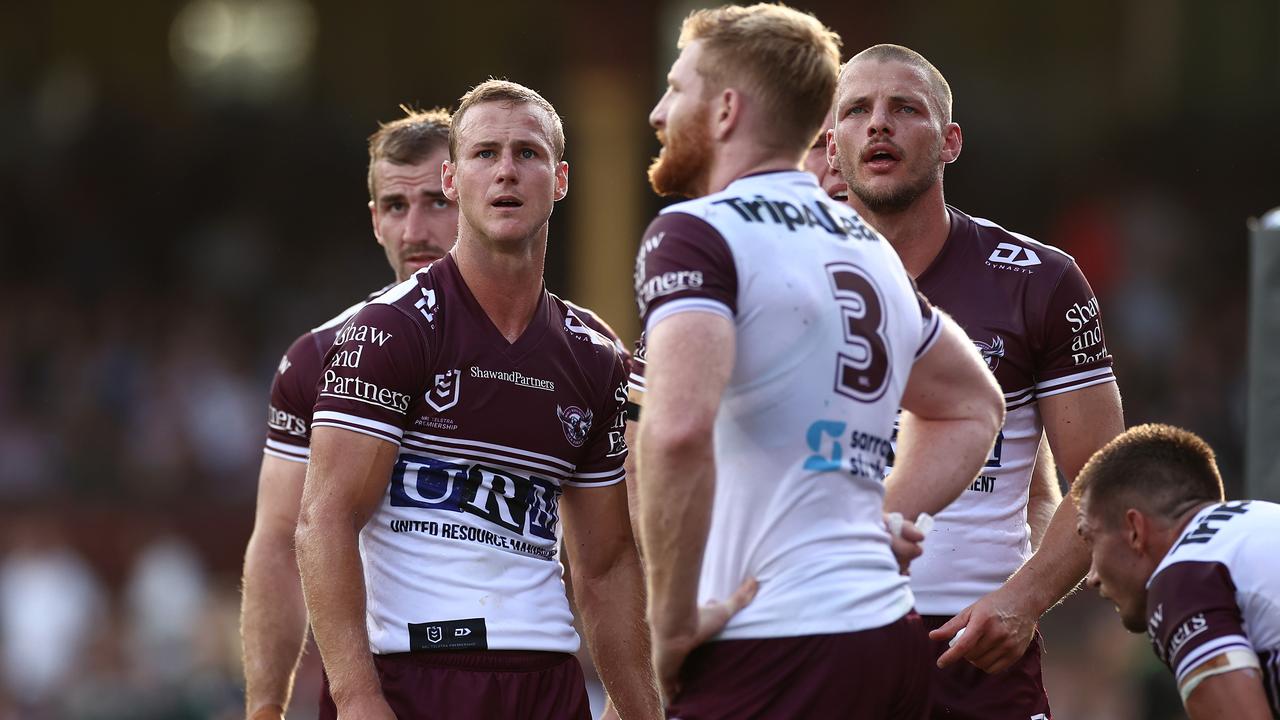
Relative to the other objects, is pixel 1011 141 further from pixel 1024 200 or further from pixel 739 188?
pixel 739 188

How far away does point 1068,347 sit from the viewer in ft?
16.7

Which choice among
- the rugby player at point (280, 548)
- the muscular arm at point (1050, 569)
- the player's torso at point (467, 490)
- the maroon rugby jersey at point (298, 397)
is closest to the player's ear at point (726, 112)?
the player's torso at point (467, 490)

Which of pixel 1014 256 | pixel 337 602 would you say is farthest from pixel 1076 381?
pixel 337 602

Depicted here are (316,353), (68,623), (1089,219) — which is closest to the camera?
(316,353)

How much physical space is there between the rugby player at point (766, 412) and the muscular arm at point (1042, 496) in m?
1.63

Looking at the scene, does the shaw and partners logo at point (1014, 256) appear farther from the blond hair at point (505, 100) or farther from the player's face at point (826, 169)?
the blond hair at point (505, 100)

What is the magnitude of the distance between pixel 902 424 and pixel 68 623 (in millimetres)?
10963

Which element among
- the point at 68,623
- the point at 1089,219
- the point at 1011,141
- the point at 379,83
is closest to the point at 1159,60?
the point at 1011,141

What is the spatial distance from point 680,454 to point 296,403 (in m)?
2.49

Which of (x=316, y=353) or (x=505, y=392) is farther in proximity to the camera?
(x=316, y=353)

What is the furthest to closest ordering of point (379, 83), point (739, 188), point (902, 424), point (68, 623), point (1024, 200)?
1. point (379, 83)
2. point (1024, 200)
3. point (68, 623)
4. point (902, 424)
5. point (739, 188)

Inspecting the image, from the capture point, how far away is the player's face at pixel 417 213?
6.17 metres

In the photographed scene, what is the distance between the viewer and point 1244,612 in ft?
13.3

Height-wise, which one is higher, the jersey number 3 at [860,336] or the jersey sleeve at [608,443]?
the jersey number 3 at [860,336]
